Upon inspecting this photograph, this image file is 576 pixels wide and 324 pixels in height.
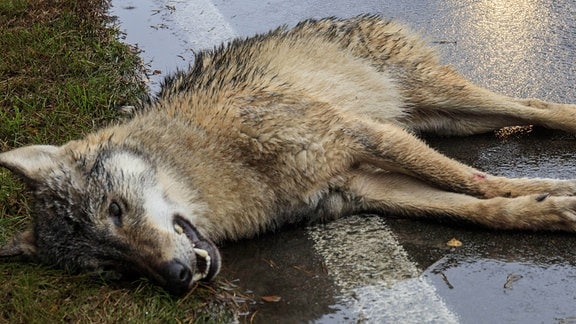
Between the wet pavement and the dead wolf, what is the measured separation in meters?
0.15

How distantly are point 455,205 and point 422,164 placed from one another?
308 mm

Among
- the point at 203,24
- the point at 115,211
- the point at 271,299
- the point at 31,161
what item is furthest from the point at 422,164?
the point at 203,24

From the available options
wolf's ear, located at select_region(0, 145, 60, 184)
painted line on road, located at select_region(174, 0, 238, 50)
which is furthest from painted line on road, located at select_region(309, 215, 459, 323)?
painted line on road, located at select_region(174, 0, 238, 50)

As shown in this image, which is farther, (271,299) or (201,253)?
(201,253)

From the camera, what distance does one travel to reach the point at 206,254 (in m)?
3.69

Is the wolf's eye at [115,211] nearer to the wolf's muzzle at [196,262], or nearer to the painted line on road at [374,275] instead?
the wolf's muzzle at [196,262]

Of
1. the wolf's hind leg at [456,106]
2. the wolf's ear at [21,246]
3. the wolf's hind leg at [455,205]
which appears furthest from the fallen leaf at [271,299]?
the wolf's hind leg at [456,106]

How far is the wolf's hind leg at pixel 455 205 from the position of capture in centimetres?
376

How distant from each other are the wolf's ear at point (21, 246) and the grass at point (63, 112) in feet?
0.19

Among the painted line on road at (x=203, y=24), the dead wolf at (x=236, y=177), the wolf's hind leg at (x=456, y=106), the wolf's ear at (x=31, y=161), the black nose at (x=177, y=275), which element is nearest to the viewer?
the black nose at (x=177, y=275)

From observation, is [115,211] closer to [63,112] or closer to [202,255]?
[202,255]

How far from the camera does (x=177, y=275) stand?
3469 mm

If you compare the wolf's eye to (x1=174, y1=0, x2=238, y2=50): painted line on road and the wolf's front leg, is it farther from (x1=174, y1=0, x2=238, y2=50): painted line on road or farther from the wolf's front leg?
(x1=174, y1=0, x2=238, y2=50): painted line on road

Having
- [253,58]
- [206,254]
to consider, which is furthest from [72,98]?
[206,254]
